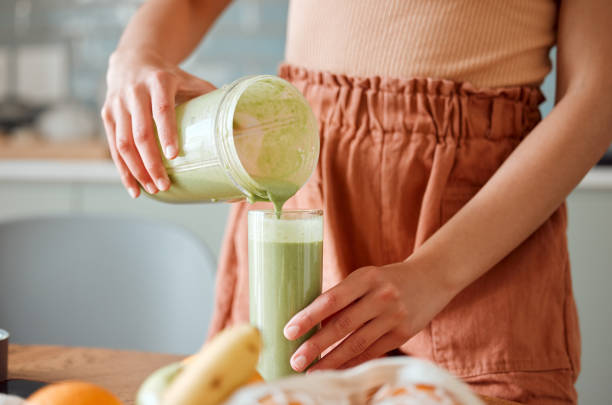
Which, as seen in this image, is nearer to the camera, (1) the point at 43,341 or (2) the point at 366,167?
(2) the point at 366,167

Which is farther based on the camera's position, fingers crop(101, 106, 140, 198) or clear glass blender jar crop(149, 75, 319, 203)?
fingers crop(101, 106, 140, 198)

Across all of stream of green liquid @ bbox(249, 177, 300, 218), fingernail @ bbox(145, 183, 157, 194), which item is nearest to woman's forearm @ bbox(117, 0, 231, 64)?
fingernail @ bbox(145, 183, 157, 194)

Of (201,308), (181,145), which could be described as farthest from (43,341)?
(181,145)

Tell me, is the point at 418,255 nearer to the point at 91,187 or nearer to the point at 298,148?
the point at 298,148

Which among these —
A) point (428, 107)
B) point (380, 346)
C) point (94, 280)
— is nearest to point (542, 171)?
point (428, 107)

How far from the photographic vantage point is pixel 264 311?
599mm

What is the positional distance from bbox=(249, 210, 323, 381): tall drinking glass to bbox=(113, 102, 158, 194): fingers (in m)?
0.16

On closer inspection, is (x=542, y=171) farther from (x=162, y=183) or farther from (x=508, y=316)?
(x=162, y=183)

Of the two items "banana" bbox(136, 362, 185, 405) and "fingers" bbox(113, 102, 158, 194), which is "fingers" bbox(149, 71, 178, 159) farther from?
"banana" bbox(136, 362, 185, 405)

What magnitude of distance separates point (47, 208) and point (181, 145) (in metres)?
1.48

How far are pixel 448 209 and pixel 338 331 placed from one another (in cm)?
28

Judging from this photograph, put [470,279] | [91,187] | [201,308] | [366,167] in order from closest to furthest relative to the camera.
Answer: [470,279] < [366,167] < [201,308] < [91,187]

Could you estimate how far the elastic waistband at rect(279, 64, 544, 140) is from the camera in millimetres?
791

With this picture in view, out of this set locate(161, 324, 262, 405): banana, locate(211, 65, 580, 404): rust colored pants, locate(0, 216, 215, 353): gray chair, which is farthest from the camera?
locate(0, 216, 215, 353): gray chair
